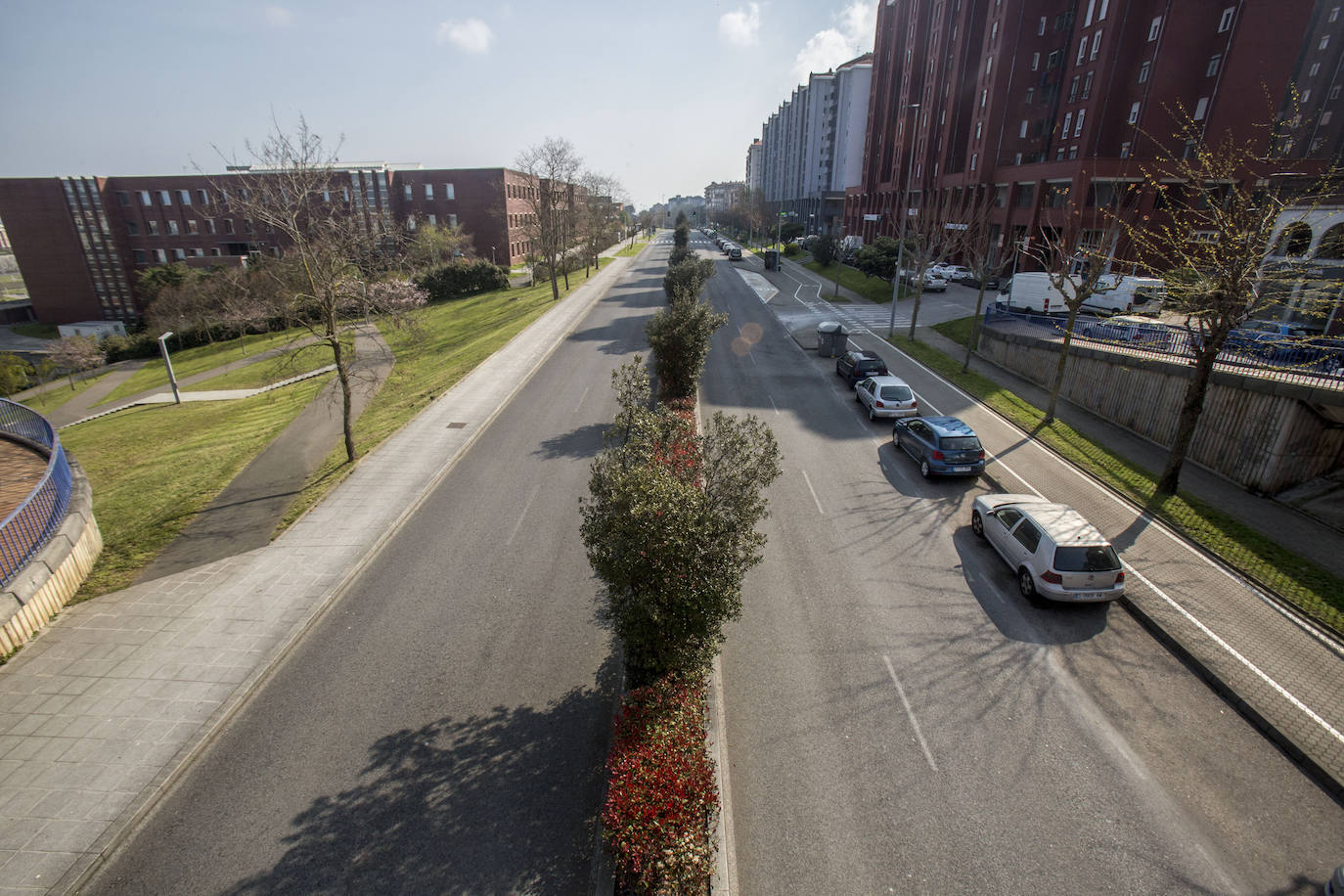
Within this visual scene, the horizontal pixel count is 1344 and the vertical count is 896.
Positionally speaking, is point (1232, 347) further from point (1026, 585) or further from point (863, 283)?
point (863, 283)

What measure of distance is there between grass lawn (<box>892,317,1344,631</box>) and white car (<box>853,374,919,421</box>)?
3654 millimetres

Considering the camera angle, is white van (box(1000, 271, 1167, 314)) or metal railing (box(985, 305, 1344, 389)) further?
white van (box(1000, 271, 1167, 314))

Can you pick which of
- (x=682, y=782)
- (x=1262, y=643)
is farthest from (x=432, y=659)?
(x=1262, y=643)

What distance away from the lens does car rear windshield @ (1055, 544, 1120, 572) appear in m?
11.6

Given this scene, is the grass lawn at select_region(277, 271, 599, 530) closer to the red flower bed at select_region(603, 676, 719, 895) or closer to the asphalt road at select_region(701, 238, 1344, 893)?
the red flower bed at select_region(603, 676, 719, 895)

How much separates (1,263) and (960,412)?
177513 mm

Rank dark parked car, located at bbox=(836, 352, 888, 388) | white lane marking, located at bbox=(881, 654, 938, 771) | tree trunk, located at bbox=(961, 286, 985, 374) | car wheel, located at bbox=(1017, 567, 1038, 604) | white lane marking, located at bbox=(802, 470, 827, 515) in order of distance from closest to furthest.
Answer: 1. white lane marking, located at bbox=(881, 654, 938, 771)
2. car wheel, located at bbox=(1017, 567, 1038, 604)
3. white lane marking, located at bbox=(802, 470, 827, 515)
4. dark parked car, located at bbox=(836, 352, 888, 388)
5. tree trunk, located at bbox=(961, 286, 985, 374)

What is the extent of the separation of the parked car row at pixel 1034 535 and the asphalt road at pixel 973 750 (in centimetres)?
51

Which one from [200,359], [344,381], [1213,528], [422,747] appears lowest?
[200,359]

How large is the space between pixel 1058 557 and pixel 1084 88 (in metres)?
51.3

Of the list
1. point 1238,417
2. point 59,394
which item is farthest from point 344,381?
point 59,394

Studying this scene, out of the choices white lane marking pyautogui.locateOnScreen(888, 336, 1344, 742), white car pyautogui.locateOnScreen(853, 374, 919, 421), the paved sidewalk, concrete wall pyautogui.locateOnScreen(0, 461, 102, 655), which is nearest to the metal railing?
white lane marking pyautogui.locateOnScreen(888, 336, 1344, 742)

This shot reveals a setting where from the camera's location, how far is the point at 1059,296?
108 feet

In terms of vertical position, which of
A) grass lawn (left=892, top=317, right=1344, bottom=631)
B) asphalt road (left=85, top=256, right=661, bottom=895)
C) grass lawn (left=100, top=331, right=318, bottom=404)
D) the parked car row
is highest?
the parked car row
